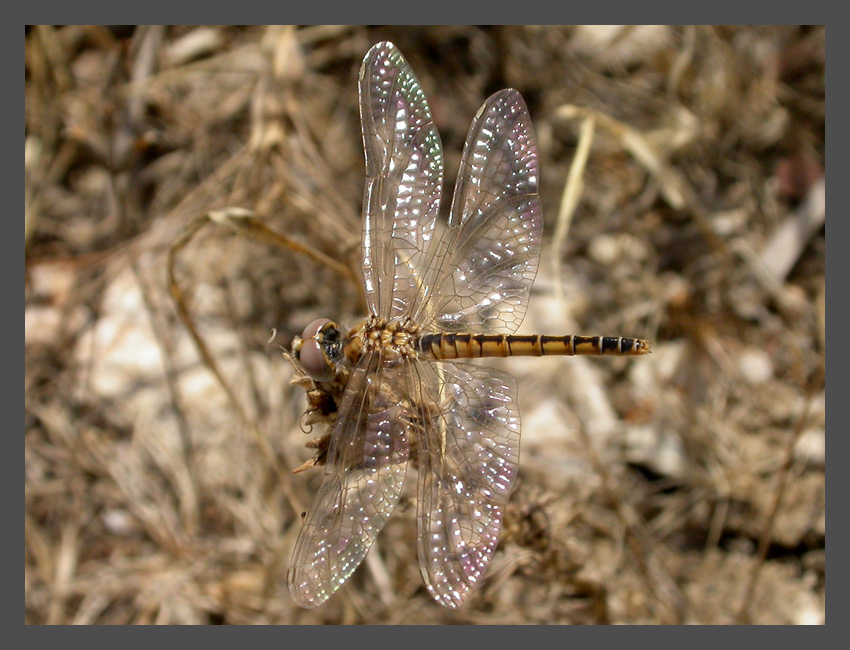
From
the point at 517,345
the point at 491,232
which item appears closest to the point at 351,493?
the point at 517,345

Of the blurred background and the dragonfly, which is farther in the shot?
the blurred background

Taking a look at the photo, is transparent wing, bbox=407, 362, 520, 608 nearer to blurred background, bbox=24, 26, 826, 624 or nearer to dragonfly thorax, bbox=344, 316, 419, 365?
dragonfly thorax, bbox=344, 316, 419, 365

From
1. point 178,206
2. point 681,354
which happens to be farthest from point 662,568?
point 178,206

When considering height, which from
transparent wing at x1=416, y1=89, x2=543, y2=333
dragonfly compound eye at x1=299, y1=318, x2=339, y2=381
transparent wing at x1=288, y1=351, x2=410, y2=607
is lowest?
transparent wing at x1=288, y1=351, x2=410, y2=607

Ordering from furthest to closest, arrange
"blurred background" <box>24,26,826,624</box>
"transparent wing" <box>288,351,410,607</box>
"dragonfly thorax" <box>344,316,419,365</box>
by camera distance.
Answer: "blurred background" <box>24,26,826,624</box> < "dragonfly thorax" <box>344,316,419,365</box> < "transparent wing" <box>288,351,410,607</box>

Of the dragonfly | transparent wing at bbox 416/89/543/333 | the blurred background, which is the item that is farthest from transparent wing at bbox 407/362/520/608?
the blurred background

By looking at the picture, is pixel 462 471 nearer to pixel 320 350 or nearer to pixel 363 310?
pixel 320 350
